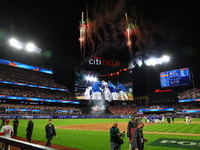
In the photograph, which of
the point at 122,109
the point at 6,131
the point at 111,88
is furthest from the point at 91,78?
the point at 6,131

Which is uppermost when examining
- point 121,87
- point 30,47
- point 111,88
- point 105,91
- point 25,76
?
point 30,47

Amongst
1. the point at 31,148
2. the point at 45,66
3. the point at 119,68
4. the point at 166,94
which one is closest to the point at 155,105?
the point at 166,94

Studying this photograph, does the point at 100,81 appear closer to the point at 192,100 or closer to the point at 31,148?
the point at 192,100

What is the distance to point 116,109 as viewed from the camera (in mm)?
88875

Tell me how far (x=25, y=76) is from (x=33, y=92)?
331 inches

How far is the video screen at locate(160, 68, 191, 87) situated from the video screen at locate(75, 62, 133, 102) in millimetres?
19218

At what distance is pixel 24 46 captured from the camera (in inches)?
2906

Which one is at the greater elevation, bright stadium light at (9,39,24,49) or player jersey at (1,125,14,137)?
bright stadium light at (9,39,24,49)

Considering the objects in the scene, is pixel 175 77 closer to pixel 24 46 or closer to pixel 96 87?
pixel 96 87

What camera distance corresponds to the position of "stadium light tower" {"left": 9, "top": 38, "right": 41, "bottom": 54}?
69250 mm

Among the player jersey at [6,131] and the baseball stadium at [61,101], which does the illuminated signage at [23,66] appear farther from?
the player jersey at [6,131]

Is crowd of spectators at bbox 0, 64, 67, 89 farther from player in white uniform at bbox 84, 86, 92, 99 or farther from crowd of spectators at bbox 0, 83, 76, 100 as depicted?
player in white uniform at bbox 84, 86, 92, 99

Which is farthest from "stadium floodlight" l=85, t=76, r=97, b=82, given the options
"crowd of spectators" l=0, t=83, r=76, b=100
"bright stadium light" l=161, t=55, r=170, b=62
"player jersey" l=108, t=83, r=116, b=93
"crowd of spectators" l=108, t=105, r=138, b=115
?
"bright stadium light" l=161, t=55, r=170, b=62

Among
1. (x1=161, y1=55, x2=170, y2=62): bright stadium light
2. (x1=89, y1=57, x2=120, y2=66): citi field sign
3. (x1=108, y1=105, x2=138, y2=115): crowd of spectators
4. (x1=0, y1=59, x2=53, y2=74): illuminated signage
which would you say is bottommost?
(x1=108, y1=105, x2=138, y2=115): crowd of spectators
